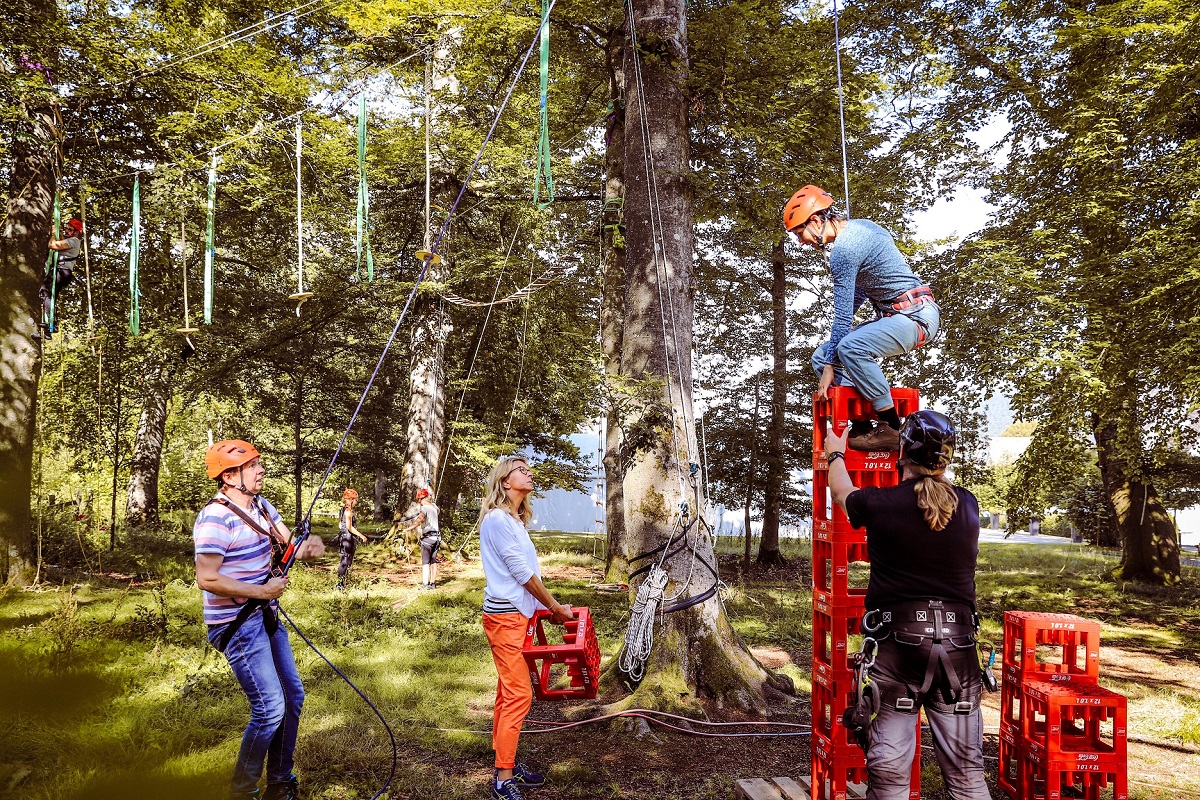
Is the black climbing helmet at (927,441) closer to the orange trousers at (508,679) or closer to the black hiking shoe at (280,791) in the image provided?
the orange trousers at (508,679)

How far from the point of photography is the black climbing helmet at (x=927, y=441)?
322cm

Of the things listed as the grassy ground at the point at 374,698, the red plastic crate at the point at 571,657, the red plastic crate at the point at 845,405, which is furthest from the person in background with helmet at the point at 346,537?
the red plastic crate at the point at 845,405

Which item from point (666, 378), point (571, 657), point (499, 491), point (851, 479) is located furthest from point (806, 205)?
point (571, 657)

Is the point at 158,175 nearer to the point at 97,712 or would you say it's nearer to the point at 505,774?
the point at 505,774

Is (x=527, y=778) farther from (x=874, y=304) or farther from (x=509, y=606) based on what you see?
(x=874, y=304)

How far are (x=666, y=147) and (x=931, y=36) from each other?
856 cm

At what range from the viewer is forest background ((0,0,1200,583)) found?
9.32 m

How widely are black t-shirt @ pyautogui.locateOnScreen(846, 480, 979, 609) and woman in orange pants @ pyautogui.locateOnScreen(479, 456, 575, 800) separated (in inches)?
86.9

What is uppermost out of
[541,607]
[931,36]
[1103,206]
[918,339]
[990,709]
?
[931,36]

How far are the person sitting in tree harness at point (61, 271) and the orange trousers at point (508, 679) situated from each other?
28.4ft

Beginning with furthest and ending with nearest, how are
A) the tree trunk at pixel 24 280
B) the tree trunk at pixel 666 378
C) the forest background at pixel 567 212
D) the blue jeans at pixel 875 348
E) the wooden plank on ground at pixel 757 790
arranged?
the tree trunk at pixel 24 280, the forest background at pixel 567 212, the tree trunk at pixel 666 378, the wooden plank on ground at pixel 757 790, the blue jeans at pixel 875 348

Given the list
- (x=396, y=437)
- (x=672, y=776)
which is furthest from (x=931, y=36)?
(x=396, y=437)

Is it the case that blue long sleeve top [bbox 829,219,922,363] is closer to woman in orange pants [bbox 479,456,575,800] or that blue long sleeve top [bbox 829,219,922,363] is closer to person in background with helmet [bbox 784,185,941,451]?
person in background with helmet [bbox 784,185,941,451]

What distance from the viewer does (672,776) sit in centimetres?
525
